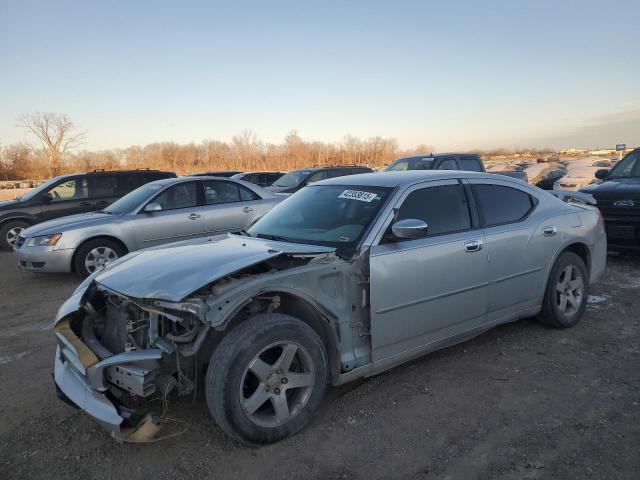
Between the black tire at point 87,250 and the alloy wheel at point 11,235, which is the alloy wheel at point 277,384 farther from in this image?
the alloy wheel at point 11,235

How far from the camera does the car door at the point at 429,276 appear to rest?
3396 mm

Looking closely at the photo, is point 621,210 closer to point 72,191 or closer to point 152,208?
point 152,208

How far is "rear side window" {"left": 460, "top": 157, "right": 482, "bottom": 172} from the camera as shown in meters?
11.5

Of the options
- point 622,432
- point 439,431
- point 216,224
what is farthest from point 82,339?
point 216,224

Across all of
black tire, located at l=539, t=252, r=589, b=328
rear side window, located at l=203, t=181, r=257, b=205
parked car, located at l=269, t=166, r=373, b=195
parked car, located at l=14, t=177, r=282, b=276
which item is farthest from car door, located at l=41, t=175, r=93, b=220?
black tire, located at l=539, t=252, r=589, b=328

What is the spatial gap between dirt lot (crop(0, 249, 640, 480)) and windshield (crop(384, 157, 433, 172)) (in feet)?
23.4

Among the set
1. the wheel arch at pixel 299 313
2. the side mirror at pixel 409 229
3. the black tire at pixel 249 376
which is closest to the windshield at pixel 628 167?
the side mirror at pixel 409 229

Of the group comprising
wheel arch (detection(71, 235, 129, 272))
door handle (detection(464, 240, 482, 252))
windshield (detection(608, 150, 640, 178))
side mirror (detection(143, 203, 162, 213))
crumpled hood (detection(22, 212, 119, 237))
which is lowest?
wheel arch (detection(71, 235, 129, 272))

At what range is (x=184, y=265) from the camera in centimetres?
315

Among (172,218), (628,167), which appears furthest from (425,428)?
(628,167)

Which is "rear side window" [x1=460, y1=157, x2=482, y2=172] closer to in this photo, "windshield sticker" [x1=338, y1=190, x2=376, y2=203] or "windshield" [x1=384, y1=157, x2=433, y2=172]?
"windshield" [x1=384, y1=157, x2=433, y2=172]

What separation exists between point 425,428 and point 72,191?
393 inches

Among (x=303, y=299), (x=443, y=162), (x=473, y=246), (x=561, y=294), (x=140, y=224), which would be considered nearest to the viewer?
(x=303, y=299)

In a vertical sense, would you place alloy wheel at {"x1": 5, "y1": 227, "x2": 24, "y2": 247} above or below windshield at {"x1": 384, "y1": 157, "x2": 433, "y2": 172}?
below
